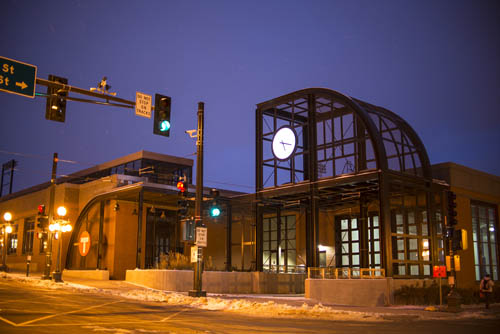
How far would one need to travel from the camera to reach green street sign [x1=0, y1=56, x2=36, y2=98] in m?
14.4

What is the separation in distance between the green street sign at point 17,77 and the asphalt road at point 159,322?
20.2ft

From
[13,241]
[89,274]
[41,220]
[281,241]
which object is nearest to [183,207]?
[41,220]

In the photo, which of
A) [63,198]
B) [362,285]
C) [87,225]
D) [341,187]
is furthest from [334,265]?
[63,198]

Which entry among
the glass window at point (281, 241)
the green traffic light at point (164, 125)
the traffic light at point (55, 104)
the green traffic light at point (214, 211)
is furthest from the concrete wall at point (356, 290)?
the traffic light at point (55, 104)

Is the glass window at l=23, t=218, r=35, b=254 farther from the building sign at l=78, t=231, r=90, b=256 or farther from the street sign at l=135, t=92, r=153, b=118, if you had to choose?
the street sign at l=135, t=92, r=153, b=118

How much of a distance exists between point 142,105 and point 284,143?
15.1m

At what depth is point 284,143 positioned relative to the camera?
102ft

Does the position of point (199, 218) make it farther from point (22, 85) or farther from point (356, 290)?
point (356, 290)

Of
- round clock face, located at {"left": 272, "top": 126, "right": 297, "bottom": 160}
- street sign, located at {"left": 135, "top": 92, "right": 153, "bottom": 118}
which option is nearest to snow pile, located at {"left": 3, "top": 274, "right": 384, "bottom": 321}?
street sign, located at {"left": 135, "top": 92, "right": 153, "bottom": 118}

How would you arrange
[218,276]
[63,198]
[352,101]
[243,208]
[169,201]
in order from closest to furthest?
1. [352,101]
2. [218,276]
3. [243,208]
4. [169,201]
5. [63,198]

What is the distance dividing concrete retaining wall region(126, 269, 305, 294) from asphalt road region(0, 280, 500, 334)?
9516 millimetres

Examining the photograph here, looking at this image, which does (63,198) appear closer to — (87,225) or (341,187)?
(87,225)

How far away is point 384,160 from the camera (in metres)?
25.5

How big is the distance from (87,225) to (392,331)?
29.7m
